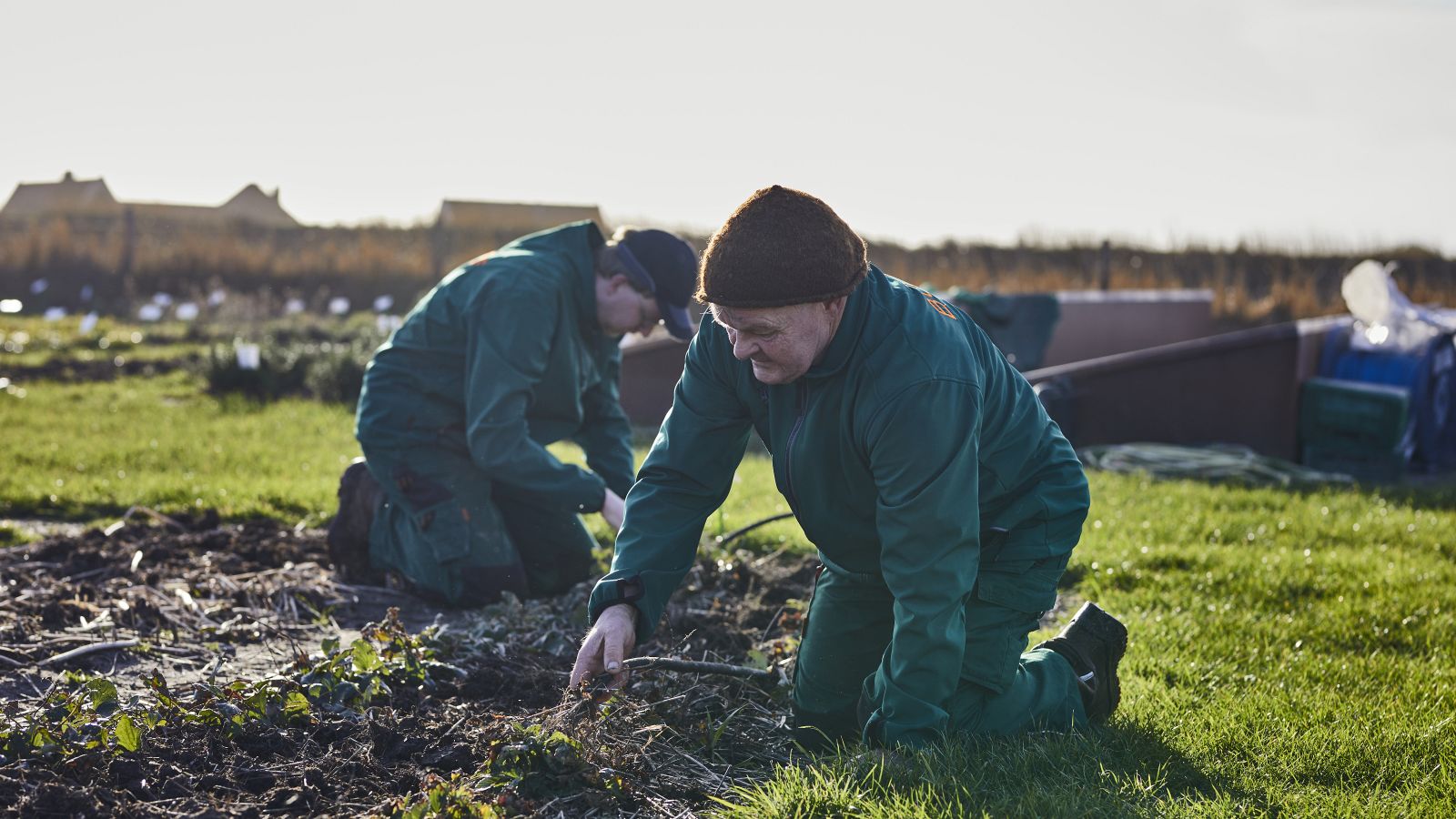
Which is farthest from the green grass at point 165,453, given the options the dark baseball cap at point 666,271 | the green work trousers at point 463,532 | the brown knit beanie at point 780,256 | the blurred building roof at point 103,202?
the blurred building roof at point 103,202

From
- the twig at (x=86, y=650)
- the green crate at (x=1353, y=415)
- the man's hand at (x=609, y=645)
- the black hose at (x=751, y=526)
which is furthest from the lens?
the green crate at (x=1353, y=415)

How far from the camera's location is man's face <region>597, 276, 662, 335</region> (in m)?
4.99

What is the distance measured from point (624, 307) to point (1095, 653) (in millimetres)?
2485

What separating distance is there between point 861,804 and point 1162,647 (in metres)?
2.13

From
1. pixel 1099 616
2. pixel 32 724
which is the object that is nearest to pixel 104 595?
pixel 32 724

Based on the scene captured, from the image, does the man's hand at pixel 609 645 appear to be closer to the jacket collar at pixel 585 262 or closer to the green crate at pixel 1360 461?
the jacket collar at pixel 585 262

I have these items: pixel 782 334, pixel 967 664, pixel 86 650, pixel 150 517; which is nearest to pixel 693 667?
pixel 967 664

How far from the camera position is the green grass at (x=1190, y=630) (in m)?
2.74

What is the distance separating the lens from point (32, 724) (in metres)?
3.08

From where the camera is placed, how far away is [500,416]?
15.4ft

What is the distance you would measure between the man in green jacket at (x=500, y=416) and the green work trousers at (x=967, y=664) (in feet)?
5.10

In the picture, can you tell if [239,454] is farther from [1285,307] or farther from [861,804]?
[1285,307]

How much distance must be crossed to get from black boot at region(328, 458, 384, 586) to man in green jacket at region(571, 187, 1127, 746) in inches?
101

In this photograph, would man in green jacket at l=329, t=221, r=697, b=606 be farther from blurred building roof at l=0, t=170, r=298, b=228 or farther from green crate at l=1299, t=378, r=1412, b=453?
blurred building roof at l=0, t=170, r=298, b=228
